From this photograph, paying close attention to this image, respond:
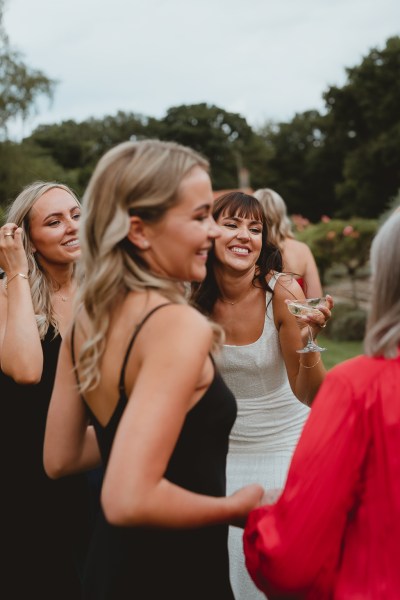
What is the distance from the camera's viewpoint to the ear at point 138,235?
189 centimetres

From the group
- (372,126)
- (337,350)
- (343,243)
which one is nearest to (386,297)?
(337,350)

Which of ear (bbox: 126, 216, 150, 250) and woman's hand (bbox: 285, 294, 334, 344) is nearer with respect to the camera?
ear (bbox: 126, 216, 150, 250)

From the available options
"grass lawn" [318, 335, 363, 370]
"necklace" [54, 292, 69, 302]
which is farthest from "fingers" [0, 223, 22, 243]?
"grass lawn" [318, 335, 363, 370]

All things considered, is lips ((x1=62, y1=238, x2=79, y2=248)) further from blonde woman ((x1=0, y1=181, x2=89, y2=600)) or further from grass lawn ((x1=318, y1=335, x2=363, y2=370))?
grass lawn ((x1=318, y1=335, x2=363, y2=370))

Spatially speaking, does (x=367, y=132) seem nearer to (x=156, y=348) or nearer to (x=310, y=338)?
(x=310, y=338)

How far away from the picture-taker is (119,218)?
186cm

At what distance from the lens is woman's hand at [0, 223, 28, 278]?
10.5 ft

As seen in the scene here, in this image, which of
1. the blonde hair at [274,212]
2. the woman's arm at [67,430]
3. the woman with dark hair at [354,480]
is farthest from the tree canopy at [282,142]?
the woman with dark hair at [354,480]

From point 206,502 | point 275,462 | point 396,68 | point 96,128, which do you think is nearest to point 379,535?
point 206,502

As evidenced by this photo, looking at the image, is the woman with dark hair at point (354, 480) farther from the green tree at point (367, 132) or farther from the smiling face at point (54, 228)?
the green tree at point (367, 132)

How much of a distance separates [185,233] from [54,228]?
1742mm

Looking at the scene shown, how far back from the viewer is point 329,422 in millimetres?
1682

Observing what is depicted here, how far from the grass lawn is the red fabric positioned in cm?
893

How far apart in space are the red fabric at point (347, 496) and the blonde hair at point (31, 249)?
6.27ft
